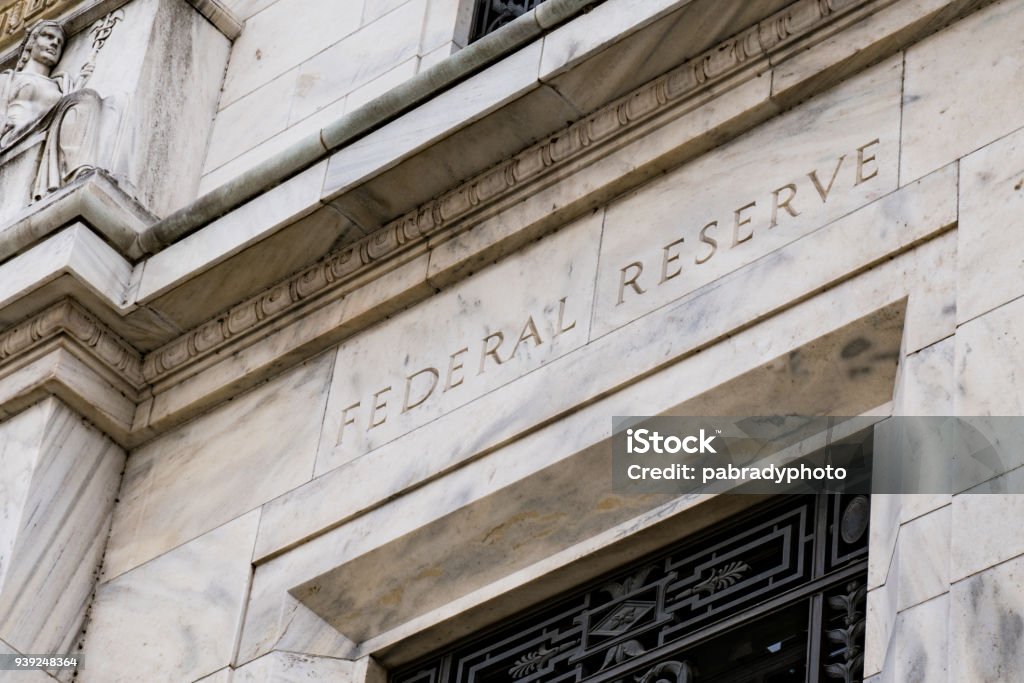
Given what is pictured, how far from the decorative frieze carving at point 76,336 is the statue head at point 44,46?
2561 mm

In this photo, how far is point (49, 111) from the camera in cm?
1253

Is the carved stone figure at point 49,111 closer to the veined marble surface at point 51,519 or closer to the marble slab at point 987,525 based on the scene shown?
the veined marble surface at point 51,519

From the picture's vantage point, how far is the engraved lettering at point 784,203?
9.27 metres

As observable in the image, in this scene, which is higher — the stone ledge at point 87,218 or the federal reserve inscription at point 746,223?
the stone ledge at point 87,218

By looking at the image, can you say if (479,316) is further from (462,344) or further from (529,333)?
(529,333)

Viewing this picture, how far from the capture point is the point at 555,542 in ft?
31.6

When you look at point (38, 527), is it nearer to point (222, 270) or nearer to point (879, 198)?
point (222, 270)

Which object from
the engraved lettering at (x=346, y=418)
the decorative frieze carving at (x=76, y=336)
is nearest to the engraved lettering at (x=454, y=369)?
the engraved lettering at (x=346, y=418)

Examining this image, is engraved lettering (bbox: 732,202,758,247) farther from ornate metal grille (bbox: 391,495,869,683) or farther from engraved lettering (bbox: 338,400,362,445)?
engraved lettering (bbox: 338,400,362,445)

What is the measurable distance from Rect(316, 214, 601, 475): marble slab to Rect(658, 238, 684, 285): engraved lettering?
0.36 m

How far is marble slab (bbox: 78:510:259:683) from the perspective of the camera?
33.3 feet

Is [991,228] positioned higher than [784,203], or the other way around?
[784,203]

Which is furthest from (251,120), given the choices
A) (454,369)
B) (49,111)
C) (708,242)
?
(708,242)

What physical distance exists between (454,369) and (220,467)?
1324mm
